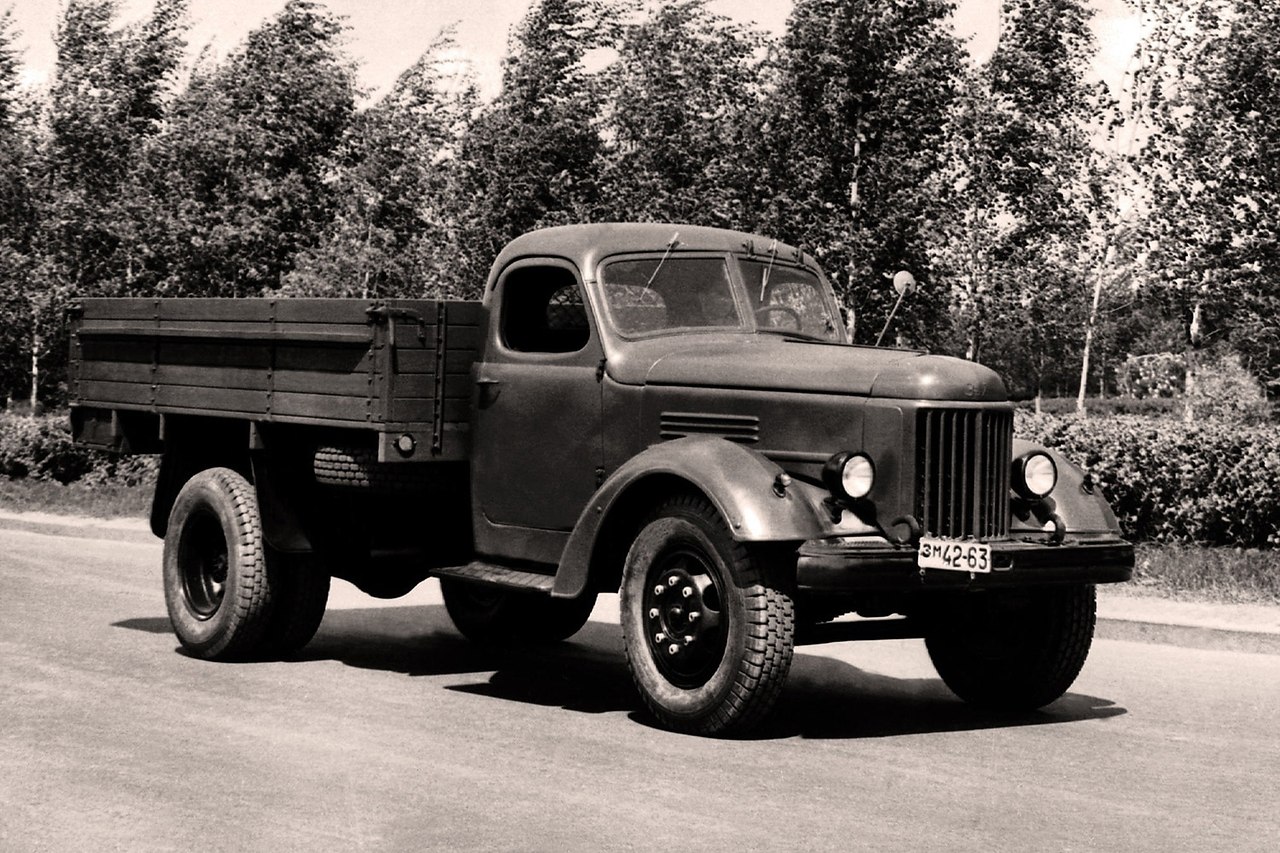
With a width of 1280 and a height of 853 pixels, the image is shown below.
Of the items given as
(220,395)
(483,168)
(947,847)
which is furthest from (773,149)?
(947,847)

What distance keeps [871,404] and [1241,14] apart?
1405 centimetres

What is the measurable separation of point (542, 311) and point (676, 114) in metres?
20.5

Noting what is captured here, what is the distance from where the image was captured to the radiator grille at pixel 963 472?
7.87 metres

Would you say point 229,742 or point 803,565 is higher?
point 803,565

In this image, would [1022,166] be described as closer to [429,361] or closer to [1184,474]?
[1184,474]

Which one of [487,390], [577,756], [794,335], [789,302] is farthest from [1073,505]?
[487,390]

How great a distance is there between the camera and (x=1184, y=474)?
14.5m

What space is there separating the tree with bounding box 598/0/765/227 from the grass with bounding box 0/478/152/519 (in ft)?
26.1

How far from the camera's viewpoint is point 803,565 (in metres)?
7.49

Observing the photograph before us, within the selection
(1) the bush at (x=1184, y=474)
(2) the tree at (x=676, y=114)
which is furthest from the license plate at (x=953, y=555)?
(2) the tree at (x=676, y=114)

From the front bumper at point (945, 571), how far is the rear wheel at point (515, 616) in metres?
3.40

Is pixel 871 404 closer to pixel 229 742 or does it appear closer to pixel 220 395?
pixel 229 742

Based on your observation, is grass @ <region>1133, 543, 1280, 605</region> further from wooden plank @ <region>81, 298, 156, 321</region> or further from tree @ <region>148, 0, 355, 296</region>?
tree @ <region>148, 0, 355, 296</region>

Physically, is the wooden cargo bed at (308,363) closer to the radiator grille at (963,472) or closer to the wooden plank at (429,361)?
the wooden plank at (429,361)
